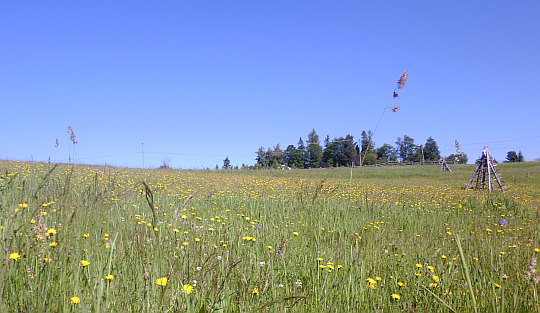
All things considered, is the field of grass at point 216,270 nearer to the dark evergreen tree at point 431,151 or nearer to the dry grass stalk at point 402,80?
the dry grass stalk at point 402,80

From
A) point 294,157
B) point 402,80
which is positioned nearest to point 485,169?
point 402,80

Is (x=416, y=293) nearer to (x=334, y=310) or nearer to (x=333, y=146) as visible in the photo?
(x=334, y=310)

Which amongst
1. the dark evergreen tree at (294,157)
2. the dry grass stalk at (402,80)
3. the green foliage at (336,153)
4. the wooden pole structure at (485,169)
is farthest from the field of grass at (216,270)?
Result: the green foliage at (336,153)

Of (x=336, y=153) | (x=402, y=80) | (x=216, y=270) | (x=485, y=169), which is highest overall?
(x=336, y=153)

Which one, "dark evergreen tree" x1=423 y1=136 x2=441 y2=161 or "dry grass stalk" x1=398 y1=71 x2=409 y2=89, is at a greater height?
"dark evergreen tree" x1=423 y1=136 x2=441 y2=161

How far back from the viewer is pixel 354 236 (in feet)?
11.4

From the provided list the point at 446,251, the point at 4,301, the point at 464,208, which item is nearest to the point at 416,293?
the point at 446,251

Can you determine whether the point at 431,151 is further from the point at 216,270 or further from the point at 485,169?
the point at 216,270

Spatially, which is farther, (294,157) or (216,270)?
(294,157)

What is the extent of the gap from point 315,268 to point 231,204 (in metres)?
4.07

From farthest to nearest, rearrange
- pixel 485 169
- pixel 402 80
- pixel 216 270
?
pixel 485 169
pixel 402 80
pixel 216 270

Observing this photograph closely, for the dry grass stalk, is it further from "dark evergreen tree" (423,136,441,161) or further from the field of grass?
"dark evergreen tree" (423,136,441,161)

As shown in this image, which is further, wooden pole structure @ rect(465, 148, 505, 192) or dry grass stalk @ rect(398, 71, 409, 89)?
wooden pole structure @ rect(465, 148, 505, 192)

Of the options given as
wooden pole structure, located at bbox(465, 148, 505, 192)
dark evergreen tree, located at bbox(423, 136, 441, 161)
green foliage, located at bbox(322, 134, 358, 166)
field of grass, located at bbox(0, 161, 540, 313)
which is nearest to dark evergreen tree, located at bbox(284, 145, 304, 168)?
green foliage, located at bbox(322, 134, 358, 166)
